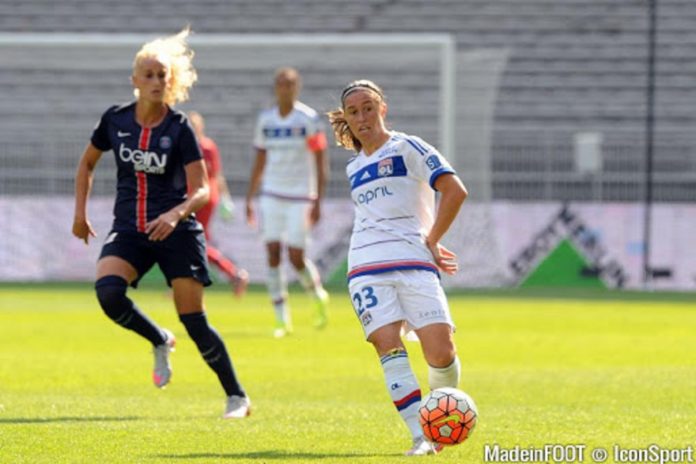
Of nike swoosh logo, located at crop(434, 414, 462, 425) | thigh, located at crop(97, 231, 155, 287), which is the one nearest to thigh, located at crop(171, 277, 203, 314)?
thigh, located at crop(97, 231, 155, 287)

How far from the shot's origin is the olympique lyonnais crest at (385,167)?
8016 millimetres

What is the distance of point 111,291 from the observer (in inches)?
353

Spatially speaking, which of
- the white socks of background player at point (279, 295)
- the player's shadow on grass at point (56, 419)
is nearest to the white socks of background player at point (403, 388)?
the player's shadow on grass at point (56, 419)

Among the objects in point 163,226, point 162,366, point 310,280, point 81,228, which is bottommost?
point 310,280

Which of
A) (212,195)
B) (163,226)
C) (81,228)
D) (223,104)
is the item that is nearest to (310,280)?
(212,195)

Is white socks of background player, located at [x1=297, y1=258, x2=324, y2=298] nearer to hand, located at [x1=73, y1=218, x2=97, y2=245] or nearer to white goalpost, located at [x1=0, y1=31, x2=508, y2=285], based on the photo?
hand, located at [x1=73, y1=218, x2=97, y2=245]

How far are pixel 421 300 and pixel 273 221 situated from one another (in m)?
8.72

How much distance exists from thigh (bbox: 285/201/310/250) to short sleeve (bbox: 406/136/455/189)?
8.38 metres

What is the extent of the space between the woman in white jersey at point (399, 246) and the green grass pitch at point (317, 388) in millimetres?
436

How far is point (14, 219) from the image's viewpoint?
26.2 meters

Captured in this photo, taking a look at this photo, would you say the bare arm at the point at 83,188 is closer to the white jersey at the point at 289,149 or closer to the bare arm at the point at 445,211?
the bare arm at the point at 445,211

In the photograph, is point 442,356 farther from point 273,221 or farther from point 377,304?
point 273,221

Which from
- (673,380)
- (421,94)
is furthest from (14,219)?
(673,380)

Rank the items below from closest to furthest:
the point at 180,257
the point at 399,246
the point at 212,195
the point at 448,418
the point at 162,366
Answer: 1. the point at 448,418
2. the point at 399,246
3. the point at 180,257
4. the point at 162,366
5. the point at 212,195
